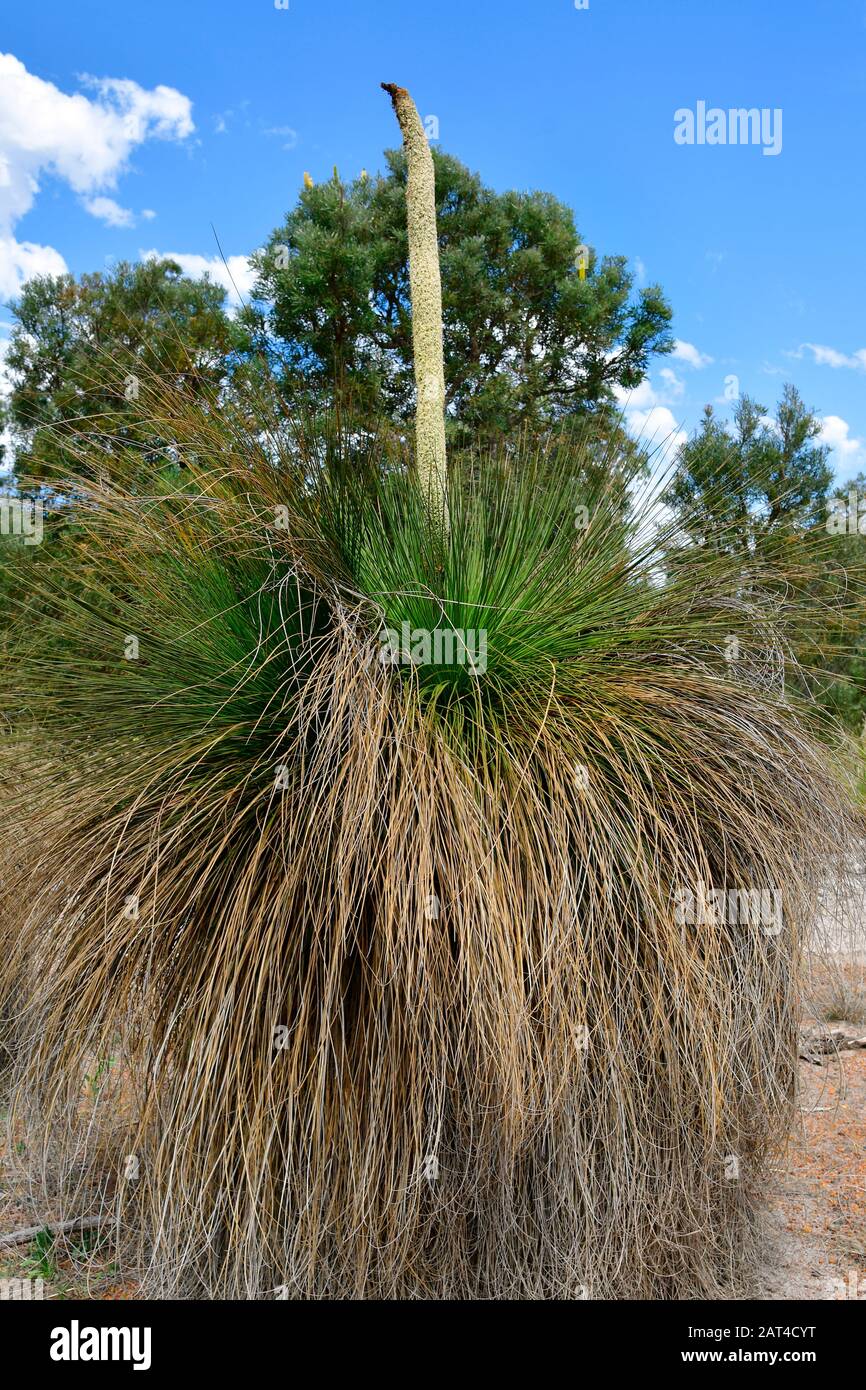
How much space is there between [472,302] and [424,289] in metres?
9.11

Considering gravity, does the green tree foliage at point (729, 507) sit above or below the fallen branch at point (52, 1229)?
above

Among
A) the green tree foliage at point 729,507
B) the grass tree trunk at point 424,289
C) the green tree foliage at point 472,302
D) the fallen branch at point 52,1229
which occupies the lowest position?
the fallen branch at point 52,1229

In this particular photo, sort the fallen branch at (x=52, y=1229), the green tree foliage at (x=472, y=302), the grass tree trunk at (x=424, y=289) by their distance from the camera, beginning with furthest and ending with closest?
the green tree foliage at (x=472, y=302) < the grass tree trunk at (x=424, y=289) < the fallen branch at (x=52, y=1229)

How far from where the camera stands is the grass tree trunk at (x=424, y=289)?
302cm

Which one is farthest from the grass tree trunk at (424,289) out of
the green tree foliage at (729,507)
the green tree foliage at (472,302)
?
the green tree foliage at (472,302)

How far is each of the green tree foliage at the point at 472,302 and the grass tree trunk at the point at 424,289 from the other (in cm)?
689

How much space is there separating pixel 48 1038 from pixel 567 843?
128 cm

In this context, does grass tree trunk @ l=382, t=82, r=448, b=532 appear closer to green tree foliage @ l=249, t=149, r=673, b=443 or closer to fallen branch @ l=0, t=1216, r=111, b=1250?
fallen branch @ l=0, t=1216, r=111, b=1250

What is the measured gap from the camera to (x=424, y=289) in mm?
3115

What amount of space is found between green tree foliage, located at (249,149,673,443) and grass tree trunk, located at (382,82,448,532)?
6891mm

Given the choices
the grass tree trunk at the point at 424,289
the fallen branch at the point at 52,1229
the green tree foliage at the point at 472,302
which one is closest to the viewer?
the fallen branch at the point at 52,1229

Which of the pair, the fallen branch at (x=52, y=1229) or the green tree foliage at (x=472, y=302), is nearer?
the fallen branch at (x=52, y=1229)

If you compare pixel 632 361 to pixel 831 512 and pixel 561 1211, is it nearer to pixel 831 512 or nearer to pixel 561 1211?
pixel 831 512

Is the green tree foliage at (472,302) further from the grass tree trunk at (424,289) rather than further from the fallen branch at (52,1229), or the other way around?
the fallen branch at (52,1229)
